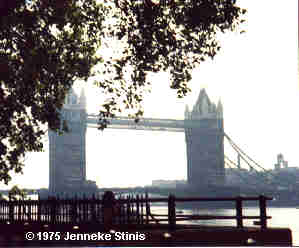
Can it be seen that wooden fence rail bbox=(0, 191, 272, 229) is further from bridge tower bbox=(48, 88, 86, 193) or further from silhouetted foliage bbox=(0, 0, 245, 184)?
bridge tower bbox=(48, 88, 86, 193)

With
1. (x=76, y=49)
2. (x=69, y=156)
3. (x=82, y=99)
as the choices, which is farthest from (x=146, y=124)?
(x=76, y=49)

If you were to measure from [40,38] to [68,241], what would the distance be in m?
5.74

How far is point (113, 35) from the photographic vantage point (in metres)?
14.5

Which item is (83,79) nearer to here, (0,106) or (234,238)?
(0,106)

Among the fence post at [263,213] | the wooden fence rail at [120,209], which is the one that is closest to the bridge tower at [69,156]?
the wooden fence rail at [120,209]

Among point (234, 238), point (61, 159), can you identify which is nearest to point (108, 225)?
point (234, 238)

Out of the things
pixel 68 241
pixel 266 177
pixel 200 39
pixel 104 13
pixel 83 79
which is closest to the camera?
pixel 68 241

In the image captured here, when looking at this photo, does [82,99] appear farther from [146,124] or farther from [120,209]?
[120,209]

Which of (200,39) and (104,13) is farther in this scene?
(104,13)

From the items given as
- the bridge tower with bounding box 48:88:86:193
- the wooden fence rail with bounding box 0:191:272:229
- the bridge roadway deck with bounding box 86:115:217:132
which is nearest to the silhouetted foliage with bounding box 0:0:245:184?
the wooden fence rail with bounding box 0:191:272:229

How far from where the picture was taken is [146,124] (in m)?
182

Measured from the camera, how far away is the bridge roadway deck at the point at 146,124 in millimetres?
174300

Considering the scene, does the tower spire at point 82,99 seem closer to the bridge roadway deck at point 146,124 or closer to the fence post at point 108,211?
the bridge roadway deck at point 146,124

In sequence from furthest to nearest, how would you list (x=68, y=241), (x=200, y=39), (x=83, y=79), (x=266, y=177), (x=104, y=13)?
1. (x=266, y=177)
2. (x=83, y=79)
3. (x=104, y=13)
4. (x=200, y=39)
5. (x=68, y=241)
